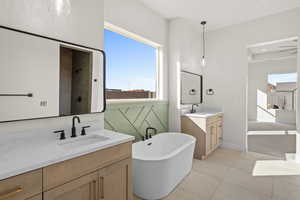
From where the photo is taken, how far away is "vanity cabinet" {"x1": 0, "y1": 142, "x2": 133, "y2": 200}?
0.85 meters

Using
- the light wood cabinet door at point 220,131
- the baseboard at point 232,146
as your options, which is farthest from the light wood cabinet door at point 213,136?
the baseboard at point 232,146

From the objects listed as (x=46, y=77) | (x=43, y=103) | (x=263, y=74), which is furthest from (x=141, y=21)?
(x=263, y=74)

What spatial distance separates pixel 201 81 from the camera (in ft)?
13.2

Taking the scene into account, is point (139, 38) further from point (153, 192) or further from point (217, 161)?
point (217, 161)

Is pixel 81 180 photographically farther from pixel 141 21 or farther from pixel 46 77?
pixel 141 21

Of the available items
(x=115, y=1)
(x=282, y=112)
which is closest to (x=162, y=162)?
(x=115, y=1)

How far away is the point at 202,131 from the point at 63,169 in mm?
2580

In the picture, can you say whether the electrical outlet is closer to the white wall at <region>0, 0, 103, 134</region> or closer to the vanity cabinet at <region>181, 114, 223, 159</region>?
the white wall at <region>0, 0, 103, 134</region>

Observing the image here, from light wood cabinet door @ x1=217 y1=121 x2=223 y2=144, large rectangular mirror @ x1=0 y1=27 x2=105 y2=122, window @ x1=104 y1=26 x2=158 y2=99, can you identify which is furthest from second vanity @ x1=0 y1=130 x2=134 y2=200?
light wood cabinet door @ x1=217 y1=121 x2=223 y2=144

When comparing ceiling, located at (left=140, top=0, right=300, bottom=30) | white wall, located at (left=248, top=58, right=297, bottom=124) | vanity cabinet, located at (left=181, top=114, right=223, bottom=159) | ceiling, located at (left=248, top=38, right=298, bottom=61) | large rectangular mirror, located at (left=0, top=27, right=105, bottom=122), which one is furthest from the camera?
white wall, located at (left=248, top=58, right=297, bottom=124)

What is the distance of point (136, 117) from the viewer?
102 inches

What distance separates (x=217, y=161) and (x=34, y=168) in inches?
117

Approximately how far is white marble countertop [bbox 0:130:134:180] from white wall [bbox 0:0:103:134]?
9 centimetres

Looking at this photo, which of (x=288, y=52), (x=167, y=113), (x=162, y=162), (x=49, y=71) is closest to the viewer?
(x=49, y=71)
